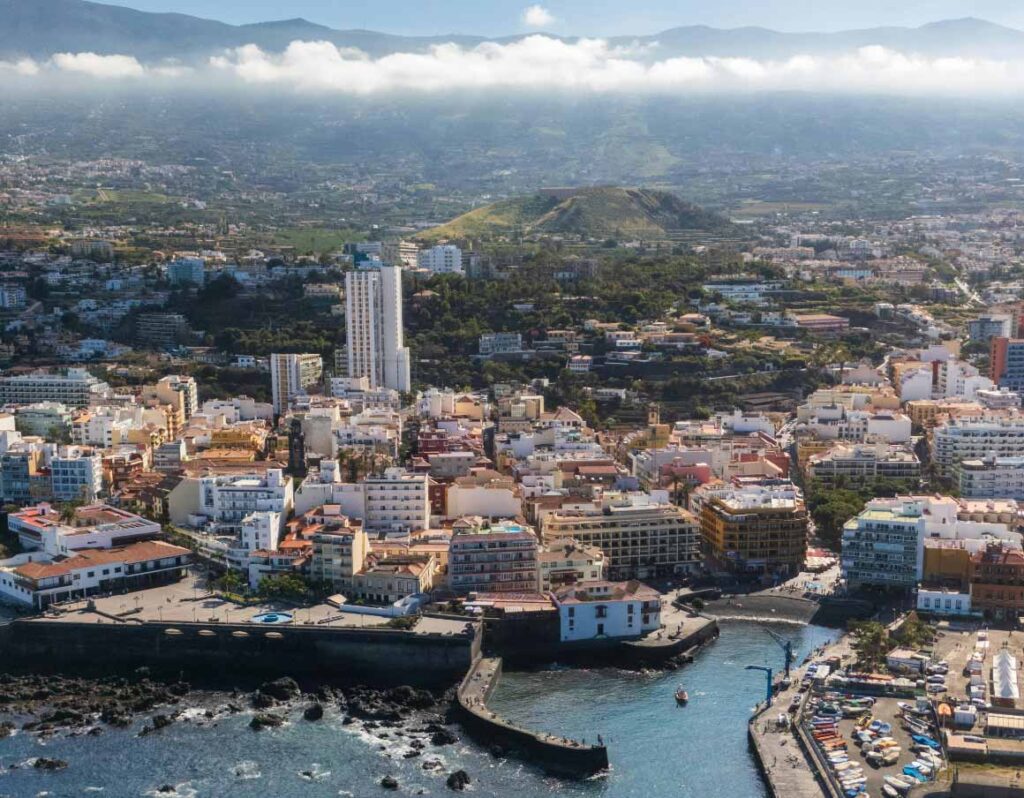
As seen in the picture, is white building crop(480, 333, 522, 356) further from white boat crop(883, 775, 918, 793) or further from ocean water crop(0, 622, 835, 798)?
white boat crop(883, 775, 918, 793)

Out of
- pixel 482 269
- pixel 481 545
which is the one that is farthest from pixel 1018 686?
pixel 482 269

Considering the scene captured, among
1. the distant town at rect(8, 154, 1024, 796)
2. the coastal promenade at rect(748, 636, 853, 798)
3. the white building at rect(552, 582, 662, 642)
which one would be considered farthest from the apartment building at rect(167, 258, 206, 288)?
the coastal promenade at rect(748, 636, 853, 798)

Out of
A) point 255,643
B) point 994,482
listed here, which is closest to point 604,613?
point 255,643

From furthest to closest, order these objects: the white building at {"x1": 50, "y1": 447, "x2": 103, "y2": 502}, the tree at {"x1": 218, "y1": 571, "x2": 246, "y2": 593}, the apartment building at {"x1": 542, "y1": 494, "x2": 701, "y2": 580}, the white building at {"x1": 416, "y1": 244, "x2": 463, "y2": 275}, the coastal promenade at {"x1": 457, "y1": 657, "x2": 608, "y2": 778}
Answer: the white building at {"x1": 416, "y1": 244, "x2": 463, "y2": 275}, the white building at {"x1": 50, "y1": 447, "x2": 103, "y2": 502}, the apartment building at {"x1": 542, "y1": 494, "x2": 701, "y2": 580}, the tree at {"x1": 218, "y1": 571, "x2": 246, "y2": 593}, the coastal promenade at {"x1": 457, "y1": 657, "x2": 608, "y2": 778}

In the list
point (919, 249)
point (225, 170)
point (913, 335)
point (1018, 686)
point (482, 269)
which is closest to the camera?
point (1018, 686)

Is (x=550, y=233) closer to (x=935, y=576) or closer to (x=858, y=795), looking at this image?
(x=935, y=576)

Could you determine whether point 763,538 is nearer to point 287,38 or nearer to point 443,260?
point 443,260
